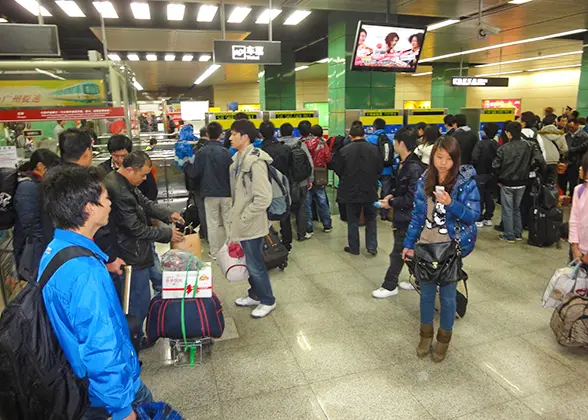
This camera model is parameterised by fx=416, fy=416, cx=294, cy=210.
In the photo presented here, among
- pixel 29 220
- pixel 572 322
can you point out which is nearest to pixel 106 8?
pixel 29 220

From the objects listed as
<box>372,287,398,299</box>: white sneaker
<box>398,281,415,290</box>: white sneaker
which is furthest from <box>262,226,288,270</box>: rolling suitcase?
<box>398,281,415,290</box>: white sneaker

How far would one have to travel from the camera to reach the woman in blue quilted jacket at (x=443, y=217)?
2.78 m

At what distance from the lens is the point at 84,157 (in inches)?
112

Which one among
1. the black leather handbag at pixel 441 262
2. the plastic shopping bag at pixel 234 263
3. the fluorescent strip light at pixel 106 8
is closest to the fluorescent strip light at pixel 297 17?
the fluorescent strip light at pixel 106 8

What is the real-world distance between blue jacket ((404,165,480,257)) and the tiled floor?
911 millimetres

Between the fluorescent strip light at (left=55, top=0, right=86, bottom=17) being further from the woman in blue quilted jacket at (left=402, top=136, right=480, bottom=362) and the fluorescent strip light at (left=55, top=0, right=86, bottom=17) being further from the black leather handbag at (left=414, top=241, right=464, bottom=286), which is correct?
the black leather handbag at (left=414, top=241, right=464, bottom=286)

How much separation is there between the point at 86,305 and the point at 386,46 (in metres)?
6.23

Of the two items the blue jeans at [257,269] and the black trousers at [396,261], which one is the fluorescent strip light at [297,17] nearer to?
the black trousers at [396,261]

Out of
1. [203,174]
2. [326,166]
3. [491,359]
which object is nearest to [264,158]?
[203,174]

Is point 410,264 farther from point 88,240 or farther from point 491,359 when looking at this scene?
point 88,240

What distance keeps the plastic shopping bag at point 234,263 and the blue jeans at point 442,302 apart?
160cm

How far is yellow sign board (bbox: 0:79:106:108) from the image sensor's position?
4609 millimetres

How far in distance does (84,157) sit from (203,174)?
7.45 feet

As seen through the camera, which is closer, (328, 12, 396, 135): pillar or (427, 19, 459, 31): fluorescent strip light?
(328, 12, 396, 135): pillar
